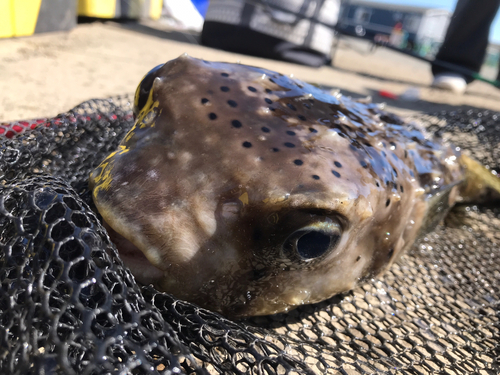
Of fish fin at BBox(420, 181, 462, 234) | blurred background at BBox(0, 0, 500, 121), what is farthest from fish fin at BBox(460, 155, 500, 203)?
blurred background at BBox(0, 0, 500, 121)

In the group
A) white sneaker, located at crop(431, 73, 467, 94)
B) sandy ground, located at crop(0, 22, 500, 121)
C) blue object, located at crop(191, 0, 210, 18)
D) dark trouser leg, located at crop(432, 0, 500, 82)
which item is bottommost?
sandy ground, located at crop(0, 22, 500, 121)

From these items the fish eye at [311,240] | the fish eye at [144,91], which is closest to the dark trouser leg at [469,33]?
the fish eye at [144,91]

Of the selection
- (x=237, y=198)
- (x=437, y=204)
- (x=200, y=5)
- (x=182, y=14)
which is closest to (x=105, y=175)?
(x=237, y=198)

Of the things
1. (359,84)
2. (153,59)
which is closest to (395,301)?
(153,59)

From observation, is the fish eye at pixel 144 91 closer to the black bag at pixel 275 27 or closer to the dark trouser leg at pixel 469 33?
the black bag at pixel 275 27

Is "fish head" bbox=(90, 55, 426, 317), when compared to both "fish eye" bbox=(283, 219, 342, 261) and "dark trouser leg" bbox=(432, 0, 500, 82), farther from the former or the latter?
"dark trouser leg" bbox=(432, 0, 500, 82)

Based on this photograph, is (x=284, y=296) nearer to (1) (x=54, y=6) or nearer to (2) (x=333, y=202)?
(2) (x=333, y=202)
